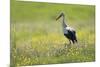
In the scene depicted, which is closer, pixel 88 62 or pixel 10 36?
pixel 10 36

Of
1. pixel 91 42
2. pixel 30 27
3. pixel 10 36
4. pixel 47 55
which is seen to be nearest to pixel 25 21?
pixel 30 27

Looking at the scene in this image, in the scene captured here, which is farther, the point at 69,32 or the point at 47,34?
the point at 69,32

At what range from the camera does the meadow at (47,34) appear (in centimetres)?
229

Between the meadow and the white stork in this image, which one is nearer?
the meadow

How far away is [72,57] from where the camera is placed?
8.30 ft

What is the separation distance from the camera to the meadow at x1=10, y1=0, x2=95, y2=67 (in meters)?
2.29

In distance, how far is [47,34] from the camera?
2420 mm

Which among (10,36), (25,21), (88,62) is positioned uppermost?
(25,21)

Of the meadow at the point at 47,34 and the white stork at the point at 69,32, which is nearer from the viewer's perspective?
the meadow at the point at 47,34

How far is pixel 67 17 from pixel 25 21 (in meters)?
0.51
